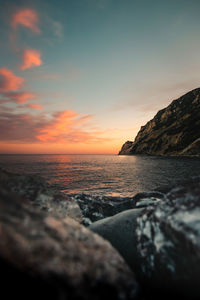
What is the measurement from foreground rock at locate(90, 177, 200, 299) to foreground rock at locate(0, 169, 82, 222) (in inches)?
65.5

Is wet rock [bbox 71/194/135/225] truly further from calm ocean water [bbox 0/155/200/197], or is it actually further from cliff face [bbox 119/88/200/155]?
cliff face [bbox 119/88/200/155]

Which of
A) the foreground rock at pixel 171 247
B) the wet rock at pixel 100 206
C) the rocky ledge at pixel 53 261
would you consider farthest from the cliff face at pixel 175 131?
the rocky ledge at pixel 53 261

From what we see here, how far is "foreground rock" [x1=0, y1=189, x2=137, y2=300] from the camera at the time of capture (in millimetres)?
1344

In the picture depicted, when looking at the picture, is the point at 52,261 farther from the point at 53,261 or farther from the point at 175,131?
the point at 175,131

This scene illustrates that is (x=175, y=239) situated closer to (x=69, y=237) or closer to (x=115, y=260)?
(x=115, y=260)

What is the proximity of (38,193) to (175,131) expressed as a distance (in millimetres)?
119413

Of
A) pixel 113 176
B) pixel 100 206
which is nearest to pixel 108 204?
pixel 100 206

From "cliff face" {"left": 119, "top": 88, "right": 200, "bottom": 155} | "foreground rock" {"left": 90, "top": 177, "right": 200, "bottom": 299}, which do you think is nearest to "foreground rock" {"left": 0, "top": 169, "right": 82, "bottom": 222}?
"foreground rock" {"left": 90, "top": 177, "right": 200, "bottom": 299}

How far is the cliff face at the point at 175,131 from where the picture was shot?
95.1m

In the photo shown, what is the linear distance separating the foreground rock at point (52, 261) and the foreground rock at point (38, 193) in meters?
1.51

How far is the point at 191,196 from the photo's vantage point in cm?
229

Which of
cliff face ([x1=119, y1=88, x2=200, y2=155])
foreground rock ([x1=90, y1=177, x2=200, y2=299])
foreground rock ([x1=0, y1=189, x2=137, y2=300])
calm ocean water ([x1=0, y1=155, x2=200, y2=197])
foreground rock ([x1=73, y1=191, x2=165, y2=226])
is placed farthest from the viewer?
cliff face ([x1=119, y1=88, x2=200, y2=155])

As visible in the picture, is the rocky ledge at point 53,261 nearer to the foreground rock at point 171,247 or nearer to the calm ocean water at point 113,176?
the foreground rock at point 171,247

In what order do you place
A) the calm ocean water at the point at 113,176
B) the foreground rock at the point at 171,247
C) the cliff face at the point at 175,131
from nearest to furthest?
the foreground rock at the point at 171,247
the calm ocean water at the point at 113,176
the cliff face at the point at 175,131
